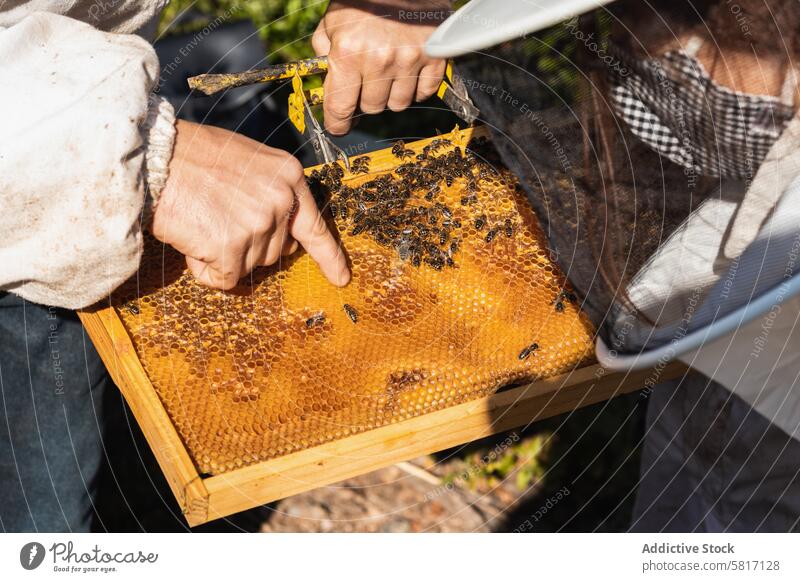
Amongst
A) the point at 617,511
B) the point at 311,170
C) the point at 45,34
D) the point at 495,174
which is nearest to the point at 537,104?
the point at 495,174

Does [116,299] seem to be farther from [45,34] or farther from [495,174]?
[495,174]

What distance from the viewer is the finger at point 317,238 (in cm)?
231

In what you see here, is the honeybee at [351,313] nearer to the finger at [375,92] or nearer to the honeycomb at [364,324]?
the honeycomb at [364,324]

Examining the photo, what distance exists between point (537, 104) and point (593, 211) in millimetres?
330

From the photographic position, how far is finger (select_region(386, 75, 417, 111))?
103 inches

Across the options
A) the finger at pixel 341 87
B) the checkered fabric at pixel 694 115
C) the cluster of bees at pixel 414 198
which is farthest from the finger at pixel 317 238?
the checkered fabric at pixel 694 115

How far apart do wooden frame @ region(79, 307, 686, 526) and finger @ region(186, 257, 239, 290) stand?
0.28m

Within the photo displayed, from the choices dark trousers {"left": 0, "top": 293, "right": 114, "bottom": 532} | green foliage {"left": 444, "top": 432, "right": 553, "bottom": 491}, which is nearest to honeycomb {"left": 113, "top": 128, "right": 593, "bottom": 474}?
dark trousers {"left": 0, "top": 293, "right": 114, "bottom": 532}

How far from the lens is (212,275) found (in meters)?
2.31

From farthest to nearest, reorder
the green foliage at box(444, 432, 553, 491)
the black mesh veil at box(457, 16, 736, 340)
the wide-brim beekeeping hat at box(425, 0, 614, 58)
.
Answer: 1. the green foliage at box(444, 432, 553, 491)
2. the black mesh veil at box(457, 16, 736, 340)
3. the wide-brim beekeeping hat at box(425, 0, 614, 58)

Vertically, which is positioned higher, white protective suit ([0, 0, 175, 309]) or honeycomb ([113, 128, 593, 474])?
white protective suit ([0, 0, 175, 309])

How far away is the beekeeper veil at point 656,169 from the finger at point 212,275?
3.05 feet

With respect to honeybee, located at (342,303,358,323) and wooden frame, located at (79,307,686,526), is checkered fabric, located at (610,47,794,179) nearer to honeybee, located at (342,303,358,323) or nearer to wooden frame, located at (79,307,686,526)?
wooden frame, located at (79,307,686,526)

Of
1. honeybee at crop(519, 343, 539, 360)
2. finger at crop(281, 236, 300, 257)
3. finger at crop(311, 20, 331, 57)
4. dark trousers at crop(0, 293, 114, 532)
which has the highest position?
finger at crop(311, 20, 331, 57)
